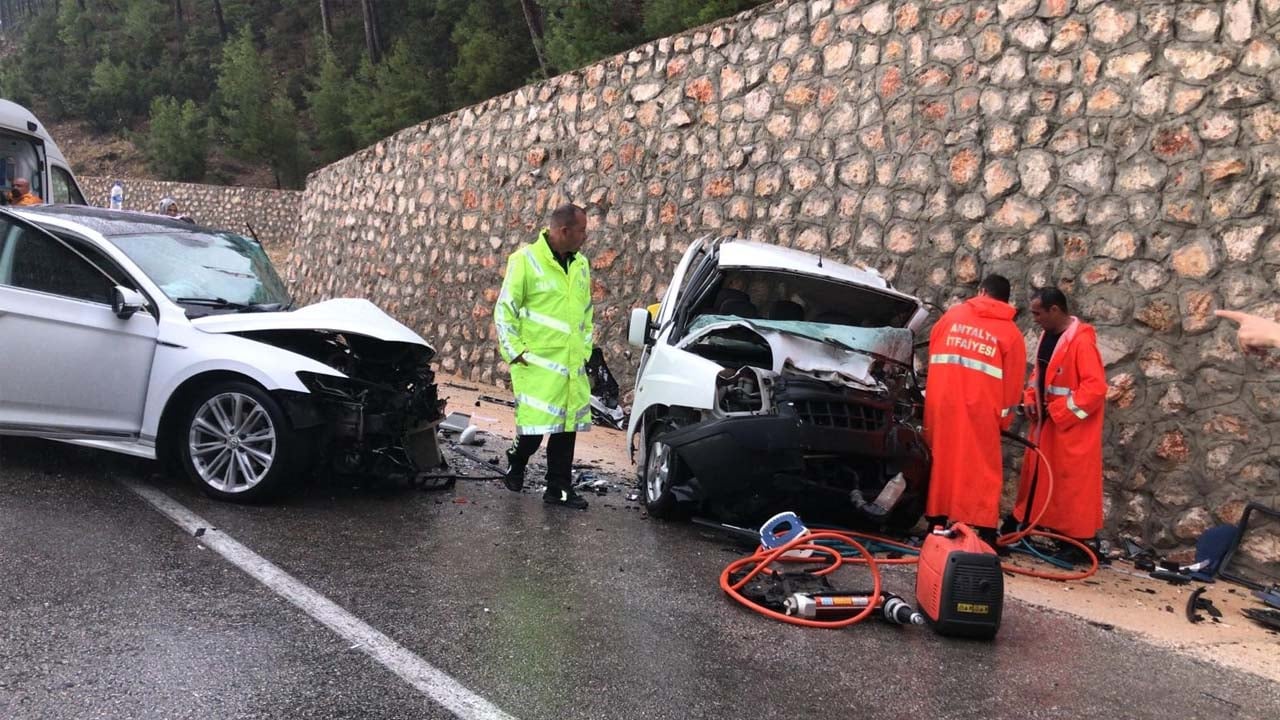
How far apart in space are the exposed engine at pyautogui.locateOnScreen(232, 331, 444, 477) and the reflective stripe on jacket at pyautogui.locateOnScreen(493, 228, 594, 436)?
652mm

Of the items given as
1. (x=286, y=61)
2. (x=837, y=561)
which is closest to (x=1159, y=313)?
(x=837, y=561)

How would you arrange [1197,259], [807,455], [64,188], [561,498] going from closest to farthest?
[807,455]
[1197,259]
[561,498]
[64,188]

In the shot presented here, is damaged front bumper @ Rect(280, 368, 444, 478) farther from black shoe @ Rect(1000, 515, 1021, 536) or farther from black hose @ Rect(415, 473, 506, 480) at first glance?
black shoe @ Rect(1000, 515, 1021, 536)

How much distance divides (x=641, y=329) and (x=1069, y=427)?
2.97m

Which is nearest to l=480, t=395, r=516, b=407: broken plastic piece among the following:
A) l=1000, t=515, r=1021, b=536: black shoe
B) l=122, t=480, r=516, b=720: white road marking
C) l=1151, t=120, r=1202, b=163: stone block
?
l=122, t=480, r=516, b=720: white road marking

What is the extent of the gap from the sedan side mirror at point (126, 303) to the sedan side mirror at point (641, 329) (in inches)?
126

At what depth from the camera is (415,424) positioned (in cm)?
635

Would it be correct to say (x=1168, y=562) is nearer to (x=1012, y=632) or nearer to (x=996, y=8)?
A: (x=1012, y=632)

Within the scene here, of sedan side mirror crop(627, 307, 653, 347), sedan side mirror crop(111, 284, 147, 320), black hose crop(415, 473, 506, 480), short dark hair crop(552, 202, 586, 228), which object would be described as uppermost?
short dark hair crop(552, 202, 586, 228)

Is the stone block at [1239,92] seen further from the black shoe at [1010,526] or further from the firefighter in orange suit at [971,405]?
the black shoe at [1010,526]

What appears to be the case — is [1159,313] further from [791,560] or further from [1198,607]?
[791,560]

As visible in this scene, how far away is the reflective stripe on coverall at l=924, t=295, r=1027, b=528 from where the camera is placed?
5969 millimetres

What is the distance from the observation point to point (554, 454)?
21.4 ft

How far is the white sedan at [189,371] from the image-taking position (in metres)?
5.78
